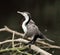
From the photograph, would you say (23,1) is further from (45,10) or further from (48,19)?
(48,19)

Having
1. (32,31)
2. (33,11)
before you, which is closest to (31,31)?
(32,31)

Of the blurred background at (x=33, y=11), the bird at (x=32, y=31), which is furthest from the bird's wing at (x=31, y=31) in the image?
the blurred background at (x=33, y=11)

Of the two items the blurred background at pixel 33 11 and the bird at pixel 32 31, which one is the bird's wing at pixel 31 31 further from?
the blurred background at pixel 33 11

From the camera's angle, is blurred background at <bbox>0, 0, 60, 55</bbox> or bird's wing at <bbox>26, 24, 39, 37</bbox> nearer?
bird's wing at <bbox>26, 24, 39, 37</bbox>

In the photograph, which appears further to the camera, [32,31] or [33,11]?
[33,11]

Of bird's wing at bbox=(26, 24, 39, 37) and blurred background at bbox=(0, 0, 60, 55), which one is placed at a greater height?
bird's wing at bbox=(26, 24, 39, 37)

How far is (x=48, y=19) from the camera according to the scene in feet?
27.0

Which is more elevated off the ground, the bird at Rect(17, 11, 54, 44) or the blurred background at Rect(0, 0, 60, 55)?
the bird at Rect(17, 11, 54, 44)

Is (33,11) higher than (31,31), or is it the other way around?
(31,31)

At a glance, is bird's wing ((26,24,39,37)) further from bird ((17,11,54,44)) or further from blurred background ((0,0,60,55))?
blurred background ((0,0,60,55))

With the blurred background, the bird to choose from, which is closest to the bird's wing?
the bird

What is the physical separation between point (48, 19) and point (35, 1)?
2.27m

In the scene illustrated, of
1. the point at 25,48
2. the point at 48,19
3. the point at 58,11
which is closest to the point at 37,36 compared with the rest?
the point at 25,48

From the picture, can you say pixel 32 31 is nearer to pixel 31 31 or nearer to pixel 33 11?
pixel 31 31
